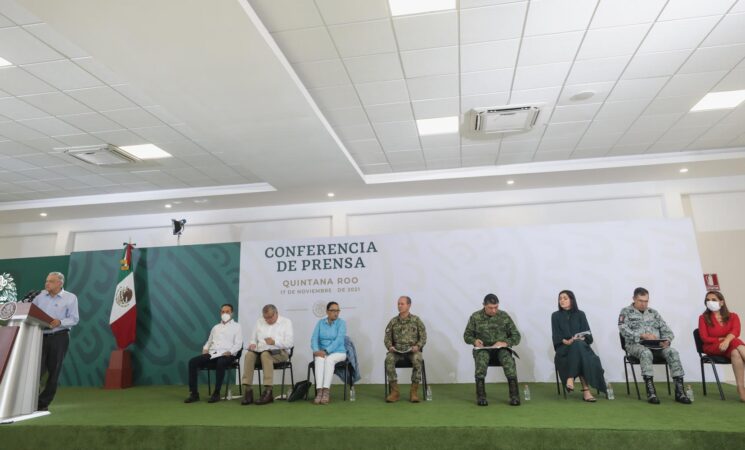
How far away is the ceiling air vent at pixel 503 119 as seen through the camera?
198 inches

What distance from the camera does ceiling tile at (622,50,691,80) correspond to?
160 inches

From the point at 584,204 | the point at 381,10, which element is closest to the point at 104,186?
the point at 381,10

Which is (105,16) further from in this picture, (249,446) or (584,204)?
(584,204)

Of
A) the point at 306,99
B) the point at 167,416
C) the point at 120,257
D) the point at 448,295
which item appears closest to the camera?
the point at 167,416

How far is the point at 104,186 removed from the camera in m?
7.43

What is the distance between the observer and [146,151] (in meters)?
6.03

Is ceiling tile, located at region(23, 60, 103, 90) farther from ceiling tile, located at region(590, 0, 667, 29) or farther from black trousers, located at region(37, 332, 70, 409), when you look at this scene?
ceiling tile, located at region(590, 0, 667, 29)

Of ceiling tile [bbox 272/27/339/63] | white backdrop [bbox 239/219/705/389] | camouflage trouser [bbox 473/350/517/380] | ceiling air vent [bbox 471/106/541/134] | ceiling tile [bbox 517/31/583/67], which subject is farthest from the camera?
white backdrop [bbox 239/219/705/389]

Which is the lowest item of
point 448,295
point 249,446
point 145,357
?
point 249,446

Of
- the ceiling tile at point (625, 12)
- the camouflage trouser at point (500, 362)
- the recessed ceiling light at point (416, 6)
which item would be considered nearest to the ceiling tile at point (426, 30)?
the recessed ceiling light at point (416, 6)

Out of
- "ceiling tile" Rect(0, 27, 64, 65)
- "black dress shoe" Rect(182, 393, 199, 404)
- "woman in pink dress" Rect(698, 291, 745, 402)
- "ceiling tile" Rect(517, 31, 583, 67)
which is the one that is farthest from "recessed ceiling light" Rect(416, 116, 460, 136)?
"black dress shoe" Rect(182, 393, 199, 404)

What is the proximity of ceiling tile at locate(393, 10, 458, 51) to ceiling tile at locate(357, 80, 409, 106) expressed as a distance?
0.61 m

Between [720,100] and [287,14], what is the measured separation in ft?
16.1

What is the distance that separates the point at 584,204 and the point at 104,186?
8.25m
